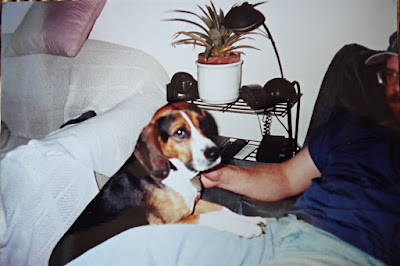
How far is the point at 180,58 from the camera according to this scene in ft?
3.42

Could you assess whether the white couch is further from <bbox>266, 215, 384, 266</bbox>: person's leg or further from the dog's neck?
<bbox>266, 215, 384, 266</bbox>: person's leg

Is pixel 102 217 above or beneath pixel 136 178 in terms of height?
beneath

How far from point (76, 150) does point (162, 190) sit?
0.28 metres

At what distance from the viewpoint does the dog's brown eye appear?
90cm

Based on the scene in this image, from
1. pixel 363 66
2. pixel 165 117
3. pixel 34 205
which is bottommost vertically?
pixel 34 205

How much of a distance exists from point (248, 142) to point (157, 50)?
395mm

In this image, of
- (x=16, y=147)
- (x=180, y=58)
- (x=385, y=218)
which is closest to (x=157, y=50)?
(x=180, y=58)

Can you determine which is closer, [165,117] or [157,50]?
[165,117]

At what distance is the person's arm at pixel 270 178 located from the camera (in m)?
1.01

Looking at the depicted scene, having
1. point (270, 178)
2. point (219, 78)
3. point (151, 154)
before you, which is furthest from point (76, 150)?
point (270, 178)

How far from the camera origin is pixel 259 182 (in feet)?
3.39

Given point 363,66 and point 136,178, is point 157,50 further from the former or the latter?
point 363,66

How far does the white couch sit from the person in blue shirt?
0.15m

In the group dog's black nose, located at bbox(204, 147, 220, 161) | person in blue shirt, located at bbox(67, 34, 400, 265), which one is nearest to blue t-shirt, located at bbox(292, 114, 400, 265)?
person in blue shirt, located at bbox(67, 34, 400, 265)
